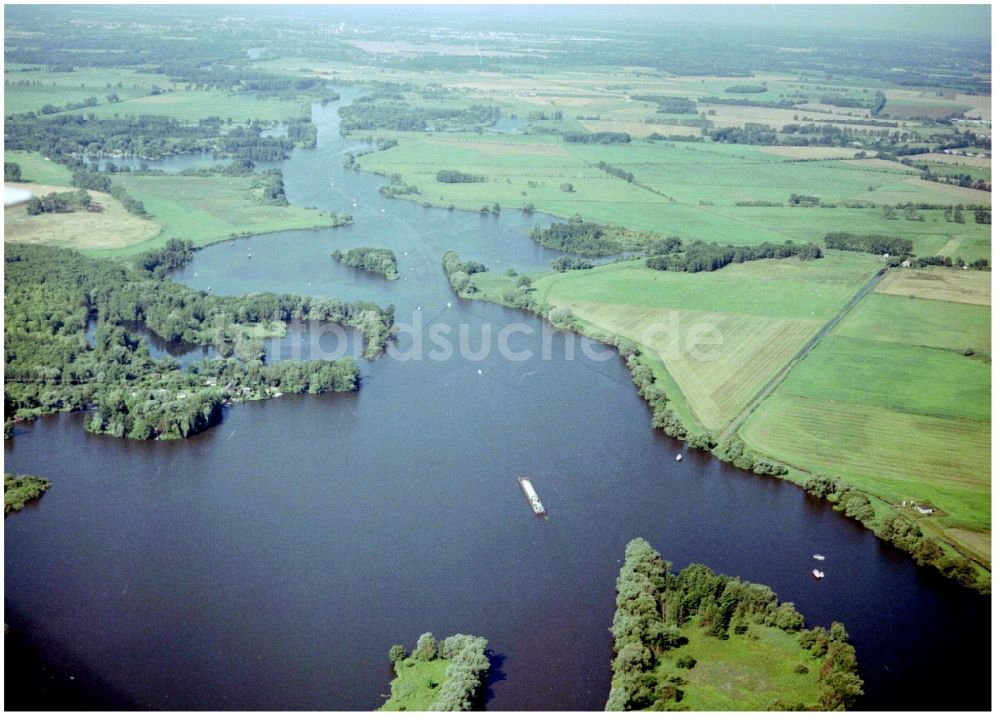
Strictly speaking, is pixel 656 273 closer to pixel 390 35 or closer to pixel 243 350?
pixel 243 350

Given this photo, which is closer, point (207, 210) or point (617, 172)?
point (207, 210)

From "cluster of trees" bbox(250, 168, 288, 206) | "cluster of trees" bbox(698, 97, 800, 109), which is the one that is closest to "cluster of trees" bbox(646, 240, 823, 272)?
"cluster of trees" bbox(250, 168, 288, 206)

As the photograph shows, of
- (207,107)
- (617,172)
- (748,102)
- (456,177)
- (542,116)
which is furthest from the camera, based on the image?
(748,102)

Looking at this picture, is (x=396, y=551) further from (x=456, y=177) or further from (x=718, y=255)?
(x=456, y=177)

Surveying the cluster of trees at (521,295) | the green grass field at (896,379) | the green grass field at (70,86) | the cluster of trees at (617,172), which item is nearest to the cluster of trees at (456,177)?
the cluster of trees at (617,172)

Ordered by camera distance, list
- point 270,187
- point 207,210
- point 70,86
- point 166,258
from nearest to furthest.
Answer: point 166,258 → point 207,210 → point 270,187 → point 70,86

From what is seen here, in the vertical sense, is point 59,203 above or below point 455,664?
above

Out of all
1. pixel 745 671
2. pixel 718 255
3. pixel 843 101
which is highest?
pixel 843 101

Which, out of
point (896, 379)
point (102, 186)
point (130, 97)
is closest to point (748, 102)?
point (130, 97)

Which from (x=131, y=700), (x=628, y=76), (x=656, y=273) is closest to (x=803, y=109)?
(x=628, y=76)
